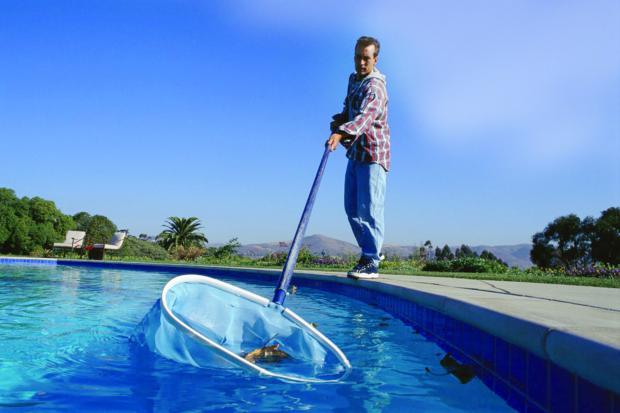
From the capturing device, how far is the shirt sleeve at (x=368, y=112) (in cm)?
397

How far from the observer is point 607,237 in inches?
1871

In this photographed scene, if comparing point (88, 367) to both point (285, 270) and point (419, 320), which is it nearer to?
point (285, 270)

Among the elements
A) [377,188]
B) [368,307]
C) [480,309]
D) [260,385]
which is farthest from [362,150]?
[260,385]

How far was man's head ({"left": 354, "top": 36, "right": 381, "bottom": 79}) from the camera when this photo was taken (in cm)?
485

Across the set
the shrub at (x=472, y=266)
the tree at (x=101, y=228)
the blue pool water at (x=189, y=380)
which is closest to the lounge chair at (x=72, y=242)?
the shrub at (x=472, y=266)

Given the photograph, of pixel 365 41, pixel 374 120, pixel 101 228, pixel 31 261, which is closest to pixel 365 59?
pixel 365 41

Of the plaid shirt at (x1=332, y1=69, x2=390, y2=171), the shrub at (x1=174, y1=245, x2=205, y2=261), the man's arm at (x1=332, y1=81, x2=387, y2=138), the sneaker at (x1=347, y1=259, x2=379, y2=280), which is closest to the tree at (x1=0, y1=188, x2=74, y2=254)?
the shrub at (x1=174, y1=245, x2=205, y2=261)

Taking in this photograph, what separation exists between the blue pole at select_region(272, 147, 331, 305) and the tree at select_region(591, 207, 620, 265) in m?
50.4

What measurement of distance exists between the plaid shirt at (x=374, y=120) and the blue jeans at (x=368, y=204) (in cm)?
9

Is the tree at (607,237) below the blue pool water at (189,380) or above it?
above

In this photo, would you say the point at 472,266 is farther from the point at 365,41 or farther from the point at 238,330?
the point at 238,330

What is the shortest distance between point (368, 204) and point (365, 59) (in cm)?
144

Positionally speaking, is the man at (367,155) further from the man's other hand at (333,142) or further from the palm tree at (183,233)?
the palm tree at (183,233)

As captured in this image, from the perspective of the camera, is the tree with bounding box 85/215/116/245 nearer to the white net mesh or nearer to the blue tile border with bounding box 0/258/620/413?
the blue tile border with bounding box 0/258/620/413
